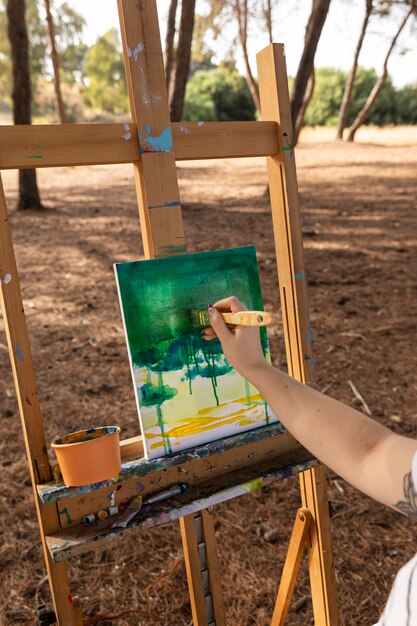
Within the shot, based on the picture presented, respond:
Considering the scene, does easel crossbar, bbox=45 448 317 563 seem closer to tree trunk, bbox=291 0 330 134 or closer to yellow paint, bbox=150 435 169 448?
yellow paint, bbox=150 435 169 448

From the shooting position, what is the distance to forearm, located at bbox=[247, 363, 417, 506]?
87cm

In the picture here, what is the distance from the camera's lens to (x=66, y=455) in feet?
4.00

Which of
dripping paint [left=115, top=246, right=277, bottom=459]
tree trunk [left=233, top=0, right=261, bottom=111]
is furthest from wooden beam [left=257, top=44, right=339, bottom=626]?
tree trunk [left=233, top=0, right=261, bottom=111]

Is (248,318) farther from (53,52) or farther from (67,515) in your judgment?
(53,52)

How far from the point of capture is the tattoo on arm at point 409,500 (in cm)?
83

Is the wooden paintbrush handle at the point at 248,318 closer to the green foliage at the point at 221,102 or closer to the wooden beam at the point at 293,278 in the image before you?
the wooden beam at the point at 293,278

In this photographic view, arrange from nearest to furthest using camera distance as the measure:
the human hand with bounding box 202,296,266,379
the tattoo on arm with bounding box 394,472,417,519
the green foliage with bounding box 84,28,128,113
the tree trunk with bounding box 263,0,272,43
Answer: the tattoo on arm with bounding box 394,472,417,519 → the human hand with bounding box 202,296,266,379 → the tree trunk with bounding box 263,0,272,43 → the green foliage with bounding box 84,28,128,113

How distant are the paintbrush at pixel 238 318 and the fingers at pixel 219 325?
0.01 m

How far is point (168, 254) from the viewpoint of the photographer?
1.42 meters

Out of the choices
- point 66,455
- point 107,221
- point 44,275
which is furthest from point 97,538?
point 107,221

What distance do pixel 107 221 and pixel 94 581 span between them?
16.7 feet

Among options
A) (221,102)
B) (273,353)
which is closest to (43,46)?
(221,102)

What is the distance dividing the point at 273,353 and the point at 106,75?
79.8 feet

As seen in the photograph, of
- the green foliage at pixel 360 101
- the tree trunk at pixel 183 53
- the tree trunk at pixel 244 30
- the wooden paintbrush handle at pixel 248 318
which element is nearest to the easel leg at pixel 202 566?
the wooden paintbrush handle at pixel 248 318
